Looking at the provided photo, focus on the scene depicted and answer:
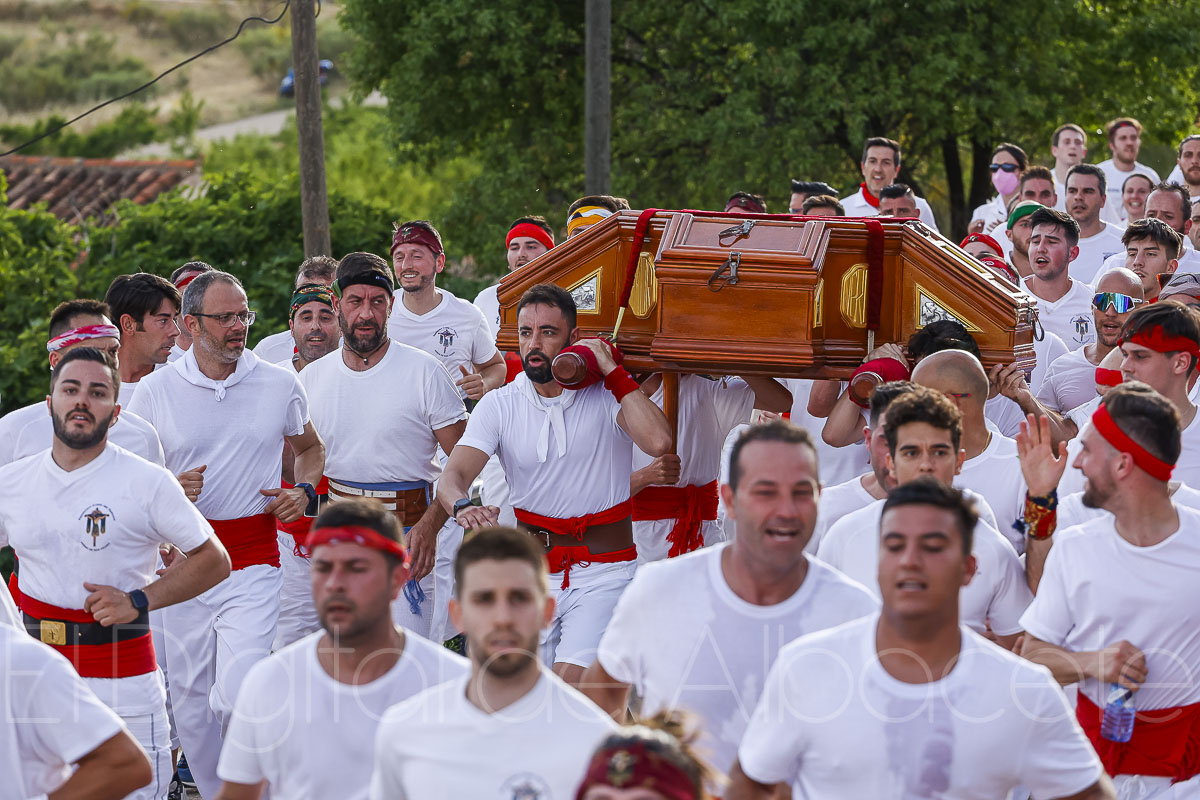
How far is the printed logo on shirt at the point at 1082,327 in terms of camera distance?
874 cm

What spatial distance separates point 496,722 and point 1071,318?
5862 mm

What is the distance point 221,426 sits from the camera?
24.5 ft

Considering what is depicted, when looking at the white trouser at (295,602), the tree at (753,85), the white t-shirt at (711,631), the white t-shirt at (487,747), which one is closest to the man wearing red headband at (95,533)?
the white t-shirt at (711,631)

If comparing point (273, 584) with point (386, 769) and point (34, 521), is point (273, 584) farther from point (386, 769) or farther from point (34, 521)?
point (386, 769)

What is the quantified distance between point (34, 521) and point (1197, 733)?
165 inches

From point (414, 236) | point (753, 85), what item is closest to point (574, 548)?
point (414, 236)

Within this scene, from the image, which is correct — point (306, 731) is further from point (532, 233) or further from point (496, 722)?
point (532, 233)

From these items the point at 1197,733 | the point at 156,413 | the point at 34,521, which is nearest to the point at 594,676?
the point at 1197,733

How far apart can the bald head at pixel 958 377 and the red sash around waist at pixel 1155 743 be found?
1.20 metres

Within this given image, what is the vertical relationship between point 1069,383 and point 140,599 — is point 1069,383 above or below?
above

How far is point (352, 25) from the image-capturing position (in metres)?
17.9

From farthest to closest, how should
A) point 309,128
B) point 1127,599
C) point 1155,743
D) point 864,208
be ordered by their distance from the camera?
1. point 309,128
2. point 864,208
3. point 1155,743
4. point 1127,599

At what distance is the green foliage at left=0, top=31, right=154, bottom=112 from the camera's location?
4922cm

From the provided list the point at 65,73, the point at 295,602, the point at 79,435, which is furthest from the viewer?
the point at 65,73
